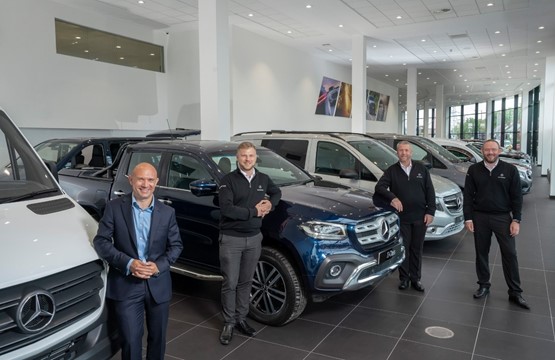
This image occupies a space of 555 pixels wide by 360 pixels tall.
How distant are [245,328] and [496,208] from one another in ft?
8.67

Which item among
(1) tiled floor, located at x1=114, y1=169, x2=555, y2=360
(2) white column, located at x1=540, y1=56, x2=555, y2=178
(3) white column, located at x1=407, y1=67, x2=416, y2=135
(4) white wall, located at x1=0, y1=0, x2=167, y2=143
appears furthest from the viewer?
(3) white column, located at x1=407, y1=67, x2=416, y2=135

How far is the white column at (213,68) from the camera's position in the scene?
8.39 m

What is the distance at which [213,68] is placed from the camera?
27.5 ft

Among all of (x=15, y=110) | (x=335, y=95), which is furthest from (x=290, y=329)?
(x=335, y=95)

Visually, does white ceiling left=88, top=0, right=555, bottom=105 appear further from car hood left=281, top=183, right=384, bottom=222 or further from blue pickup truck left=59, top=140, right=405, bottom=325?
car hood left=281, top=183, right=384, bottom=222

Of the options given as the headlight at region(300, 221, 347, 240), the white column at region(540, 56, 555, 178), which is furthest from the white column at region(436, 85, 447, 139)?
the headlight at region(300, 221, 347, 240)

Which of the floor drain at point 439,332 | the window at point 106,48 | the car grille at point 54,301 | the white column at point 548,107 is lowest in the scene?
the floor drain at point 439,332

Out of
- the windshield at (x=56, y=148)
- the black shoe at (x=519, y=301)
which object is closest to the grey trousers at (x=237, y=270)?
the black shoe at (x=519, y=301)

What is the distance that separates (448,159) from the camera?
897 cm

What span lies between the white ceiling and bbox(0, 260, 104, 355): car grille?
30.2 feet

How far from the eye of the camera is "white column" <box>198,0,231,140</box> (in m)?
8.39

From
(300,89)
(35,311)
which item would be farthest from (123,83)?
(35,311)

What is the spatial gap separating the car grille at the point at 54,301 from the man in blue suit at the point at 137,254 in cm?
13

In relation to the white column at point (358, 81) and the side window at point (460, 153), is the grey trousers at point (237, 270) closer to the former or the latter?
the side window at point (460, 153)
